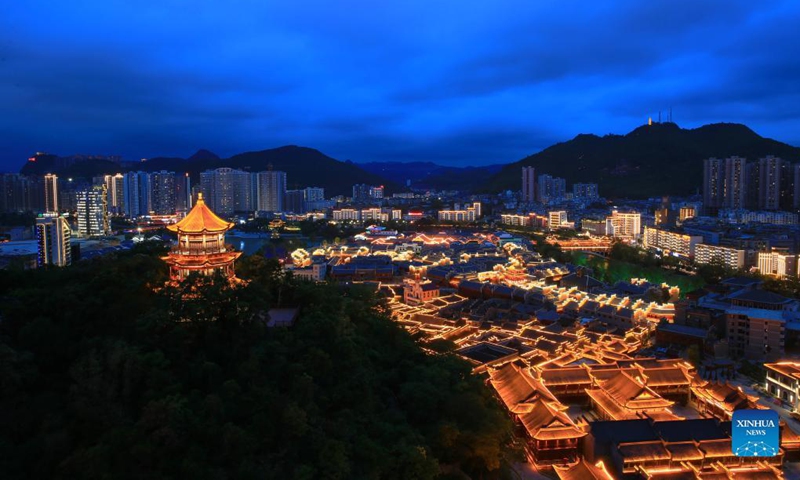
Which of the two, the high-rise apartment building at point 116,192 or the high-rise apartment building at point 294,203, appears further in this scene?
the high-rise apartment building at point 294,203

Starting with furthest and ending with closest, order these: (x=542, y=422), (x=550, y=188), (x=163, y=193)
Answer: (x=550, y=188) < (x=163, y=193) < (x=542, y=422)

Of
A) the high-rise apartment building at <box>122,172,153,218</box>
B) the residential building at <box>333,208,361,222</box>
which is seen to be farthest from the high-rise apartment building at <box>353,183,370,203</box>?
the high-rise apartment building at <box>122,172,153,218</box>

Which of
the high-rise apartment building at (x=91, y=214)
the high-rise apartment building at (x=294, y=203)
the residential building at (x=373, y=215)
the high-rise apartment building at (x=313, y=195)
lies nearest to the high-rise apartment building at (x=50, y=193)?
the high-rise apartment building at (x=91, y=214)

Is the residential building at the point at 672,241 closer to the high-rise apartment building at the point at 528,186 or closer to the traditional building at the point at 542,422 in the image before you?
the traditional building at the point at 542,422

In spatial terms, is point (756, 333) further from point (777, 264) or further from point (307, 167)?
point (307, 167)

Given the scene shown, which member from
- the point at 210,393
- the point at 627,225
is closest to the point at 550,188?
the point at 627,225
